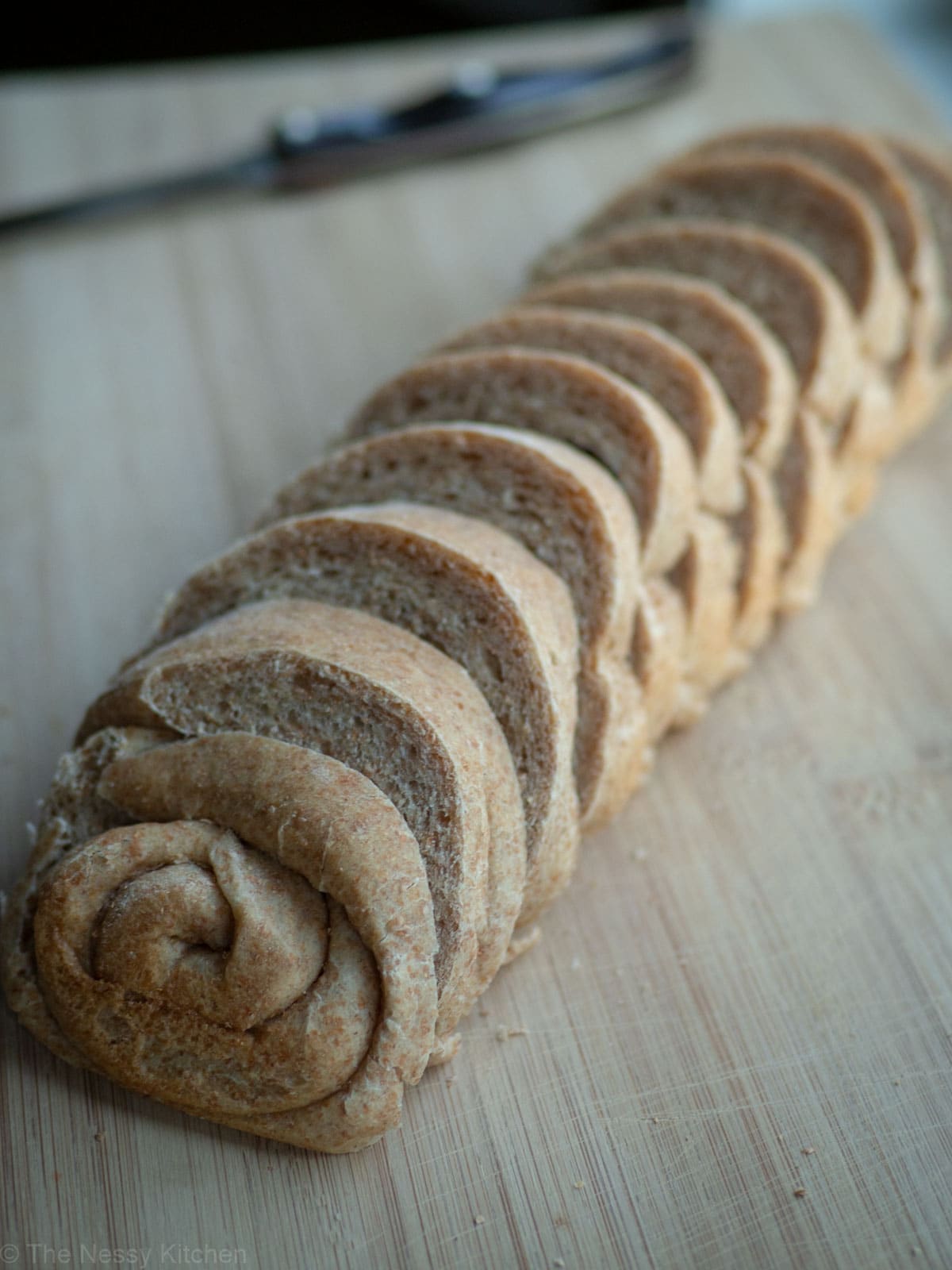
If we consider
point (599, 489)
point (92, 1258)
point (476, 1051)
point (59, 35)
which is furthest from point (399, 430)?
point (59, 35)

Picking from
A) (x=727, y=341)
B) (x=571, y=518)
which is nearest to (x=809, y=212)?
(x=727, y=341)

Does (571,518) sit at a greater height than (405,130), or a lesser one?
lesser

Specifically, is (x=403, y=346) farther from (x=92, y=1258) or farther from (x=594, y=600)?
(x=92, y=1258)

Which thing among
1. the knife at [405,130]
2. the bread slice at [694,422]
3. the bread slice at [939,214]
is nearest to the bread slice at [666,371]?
the bread slice at [694,422]

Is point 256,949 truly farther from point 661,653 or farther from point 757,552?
point 757,552

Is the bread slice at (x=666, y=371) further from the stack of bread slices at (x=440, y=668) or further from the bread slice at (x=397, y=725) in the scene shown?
the bread slice at (x=397, y=725)

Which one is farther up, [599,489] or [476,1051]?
[599,489]

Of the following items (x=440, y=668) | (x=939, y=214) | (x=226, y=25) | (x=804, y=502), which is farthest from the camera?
(x=226, y=25)
